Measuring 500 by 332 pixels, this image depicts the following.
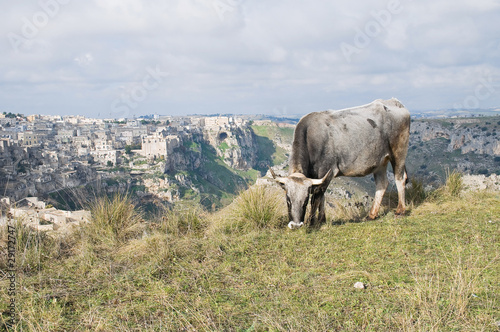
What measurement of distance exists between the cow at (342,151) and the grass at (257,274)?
61cm

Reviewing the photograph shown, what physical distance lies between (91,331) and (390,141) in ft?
19.6

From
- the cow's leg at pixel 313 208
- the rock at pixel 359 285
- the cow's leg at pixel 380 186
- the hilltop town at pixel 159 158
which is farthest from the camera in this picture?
the hilltop town at pixel 159 158

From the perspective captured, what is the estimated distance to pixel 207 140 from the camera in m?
169

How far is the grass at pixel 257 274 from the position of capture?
9.64 feet

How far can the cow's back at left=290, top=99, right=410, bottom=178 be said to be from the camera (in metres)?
6.06

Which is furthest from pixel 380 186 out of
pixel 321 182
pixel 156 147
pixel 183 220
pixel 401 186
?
pixel 156 147

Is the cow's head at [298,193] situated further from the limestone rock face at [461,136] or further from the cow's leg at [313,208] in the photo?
the limestone rock face at [461,136]

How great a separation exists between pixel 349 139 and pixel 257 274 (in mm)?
3349

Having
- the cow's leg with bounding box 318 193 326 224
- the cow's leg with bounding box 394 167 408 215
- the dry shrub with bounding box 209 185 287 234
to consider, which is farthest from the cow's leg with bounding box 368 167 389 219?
the dry shrub with bounding box 209 185 287 234

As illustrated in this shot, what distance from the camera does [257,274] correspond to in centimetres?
398

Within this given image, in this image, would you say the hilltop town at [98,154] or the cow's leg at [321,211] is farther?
the hilltop town at [98,154]

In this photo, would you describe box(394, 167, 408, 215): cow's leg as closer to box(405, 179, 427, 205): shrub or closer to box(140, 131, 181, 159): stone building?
box(405, 179, 427, 205): shrub

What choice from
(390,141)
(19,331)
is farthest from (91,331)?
(390,141)

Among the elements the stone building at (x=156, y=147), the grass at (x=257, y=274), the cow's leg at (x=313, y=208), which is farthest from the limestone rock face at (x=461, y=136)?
the grass at (x=257, y=274)
